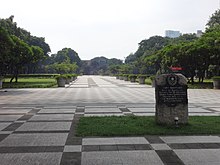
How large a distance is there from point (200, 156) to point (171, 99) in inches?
114

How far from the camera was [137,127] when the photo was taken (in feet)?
25.6

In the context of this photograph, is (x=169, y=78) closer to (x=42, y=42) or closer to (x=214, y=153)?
(x=214, y=153)

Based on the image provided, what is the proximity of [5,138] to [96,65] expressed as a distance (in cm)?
12545

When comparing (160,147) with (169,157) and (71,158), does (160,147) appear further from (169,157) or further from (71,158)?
(71,158)

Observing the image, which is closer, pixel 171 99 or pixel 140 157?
pixel 140 157

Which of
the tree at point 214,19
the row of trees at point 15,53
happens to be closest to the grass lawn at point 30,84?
the row of trees at point 15,53

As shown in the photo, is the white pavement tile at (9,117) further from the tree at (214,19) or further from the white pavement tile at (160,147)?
the tree at (214,19)

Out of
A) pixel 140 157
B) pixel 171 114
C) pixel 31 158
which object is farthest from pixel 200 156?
pixel 31 158

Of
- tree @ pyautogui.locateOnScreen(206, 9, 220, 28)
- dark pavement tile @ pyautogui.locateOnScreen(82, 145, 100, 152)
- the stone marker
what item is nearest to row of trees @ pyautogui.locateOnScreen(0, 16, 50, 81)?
the stone marker

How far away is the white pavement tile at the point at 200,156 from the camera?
504 centimetres

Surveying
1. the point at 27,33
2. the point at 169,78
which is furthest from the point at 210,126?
the point at 27,33

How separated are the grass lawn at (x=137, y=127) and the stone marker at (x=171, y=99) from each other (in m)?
0.30

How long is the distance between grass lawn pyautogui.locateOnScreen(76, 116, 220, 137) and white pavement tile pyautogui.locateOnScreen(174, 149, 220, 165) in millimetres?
1472

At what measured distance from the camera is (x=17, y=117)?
32.6 ft
